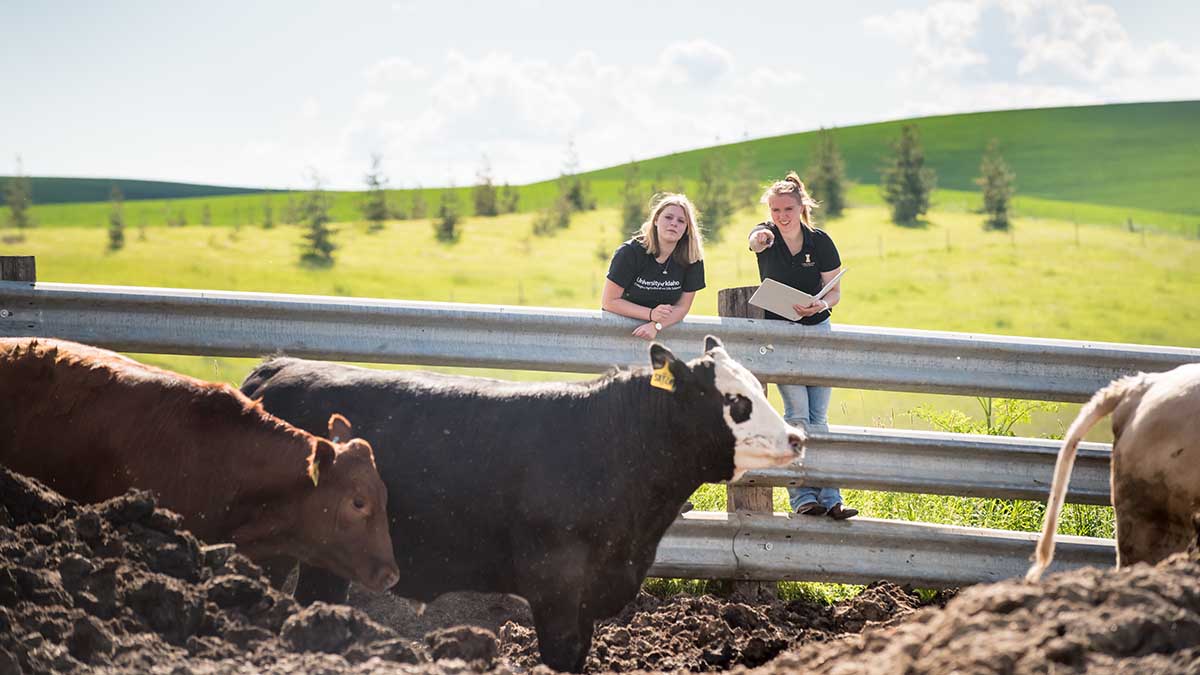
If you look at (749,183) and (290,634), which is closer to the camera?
(290,634)

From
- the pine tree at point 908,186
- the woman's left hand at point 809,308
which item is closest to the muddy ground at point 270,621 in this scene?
the woman's left hand at point 809,308

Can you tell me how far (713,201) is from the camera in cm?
6638

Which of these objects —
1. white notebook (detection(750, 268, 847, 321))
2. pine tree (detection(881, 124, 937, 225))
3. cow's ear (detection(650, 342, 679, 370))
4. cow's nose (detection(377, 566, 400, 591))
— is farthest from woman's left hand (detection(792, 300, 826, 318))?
pine tree (detection(881, 124, 937, 225))

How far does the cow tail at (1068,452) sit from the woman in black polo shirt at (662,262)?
Answer: 2103mm

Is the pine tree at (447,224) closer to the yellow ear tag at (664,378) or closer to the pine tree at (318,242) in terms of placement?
the pine tree at (318,242)

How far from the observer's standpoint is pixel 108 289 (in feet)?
18.8

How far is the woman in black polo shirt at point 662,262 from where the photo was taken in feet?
21.7

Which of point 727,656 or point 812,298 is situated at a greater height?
point 812,298

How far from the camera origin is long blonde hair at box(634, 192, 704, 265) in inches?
266

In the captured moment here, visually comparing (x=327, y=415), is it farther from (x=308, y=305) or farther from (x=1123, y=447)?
(x=1123, y=447)

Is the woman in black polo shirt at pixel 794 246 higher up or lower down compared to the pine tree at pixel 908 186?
lower down

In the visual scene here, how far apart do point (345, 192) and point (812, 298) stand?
8679 cm

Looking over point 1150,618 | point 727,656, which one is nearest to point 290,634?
point 727,656

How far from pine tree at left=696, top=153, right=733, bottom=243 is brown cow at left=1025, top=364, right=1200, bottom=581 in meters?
56.9
